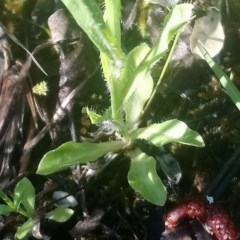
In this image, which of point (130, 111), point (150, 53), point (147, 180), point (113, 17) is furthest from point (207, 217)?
point (113, 17)

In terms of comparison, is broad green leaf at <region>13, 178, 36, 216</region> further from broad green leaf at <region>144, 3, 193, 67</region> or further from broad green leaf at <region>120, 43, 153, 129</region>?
broad green leaf at <region>144, 3, 193, 67</region>

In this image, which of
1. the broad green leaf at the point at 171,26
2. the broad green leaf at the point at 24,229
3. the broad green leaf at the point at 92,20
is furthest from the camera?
the broad green leaf at the point at 24,229

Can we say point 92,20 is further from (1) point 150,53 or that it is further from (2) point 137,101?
(2) point 137,101

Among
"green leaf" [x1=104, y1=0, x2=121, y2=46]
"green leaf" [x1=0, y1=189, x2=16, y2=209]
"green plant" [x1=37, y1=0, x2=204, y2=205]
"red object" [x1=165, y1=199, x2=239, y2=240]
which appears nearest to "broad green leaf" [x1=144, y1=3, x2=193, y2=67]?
"green plant" [x1=37, y1=0, x2=204, y2=205]

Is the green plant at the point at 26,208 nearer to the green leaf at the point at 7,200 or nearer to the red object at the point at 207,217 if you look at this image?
the green leaf at the point at 7,200

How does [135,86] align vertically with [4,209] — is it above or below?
above

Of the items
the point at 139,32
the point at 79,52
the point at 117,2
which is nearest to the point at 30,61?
the point at 79,52

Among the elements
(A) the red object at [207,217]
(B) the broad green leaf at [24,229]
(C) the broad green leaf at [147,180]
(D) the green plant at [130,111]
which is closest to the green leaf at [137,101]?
(D) the green plant at [130,111]
